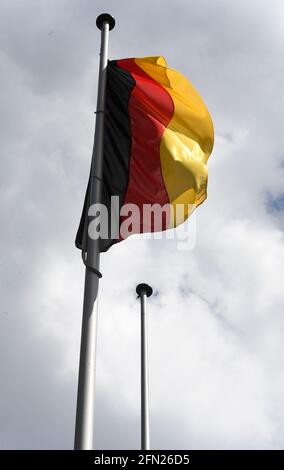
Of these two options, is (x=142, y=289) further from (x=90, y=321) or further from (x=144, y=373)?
(x=90, y=321)

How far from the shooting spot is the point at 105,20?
11047mm

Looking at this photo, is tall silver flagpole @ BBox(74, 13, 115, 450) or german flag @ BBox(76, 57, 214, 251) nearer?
tall silver flagpole @ BBox(74, 13, 115, 450)

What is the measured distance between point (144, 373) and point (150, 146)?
26.1ft

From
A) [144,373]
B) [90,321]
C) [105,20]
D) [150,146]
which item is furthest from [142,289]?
[90,321]

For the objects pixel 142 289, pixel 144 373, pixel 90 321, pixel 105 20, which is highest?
pixel 105 20

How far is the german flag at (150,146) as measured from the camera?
941cm

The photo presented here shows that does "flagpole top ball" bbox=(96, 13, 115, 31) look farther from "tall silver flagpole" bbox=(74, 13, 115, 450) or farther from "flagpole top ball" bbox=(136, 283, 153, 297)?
"flagpole top ball" bbox=(136, 283, 153, 297)

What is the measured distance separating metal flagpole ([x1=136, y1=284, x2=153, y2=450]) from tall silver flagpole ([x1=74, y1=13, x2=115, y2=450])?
8213 millimetres

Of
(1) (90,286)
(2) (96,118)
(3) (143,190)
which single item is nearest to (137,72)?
(2) (96,118)

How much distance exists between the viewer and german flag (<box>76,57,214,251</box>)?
941 cm

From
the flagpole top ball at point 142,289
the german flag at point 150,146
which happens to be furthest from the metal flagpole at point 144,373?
the german flag at point 150,146

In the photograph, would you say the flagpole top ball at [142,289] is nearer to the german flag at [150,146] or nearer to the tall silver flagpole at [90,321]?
the german flag at [150,146]

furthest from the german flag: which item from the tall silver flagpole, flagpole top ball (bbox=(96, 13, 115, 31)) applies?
flagpole top ball (bbox=(96, 13, 115, 31))

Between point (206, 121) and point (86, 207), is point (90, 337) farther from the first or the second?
point (206, 121)
